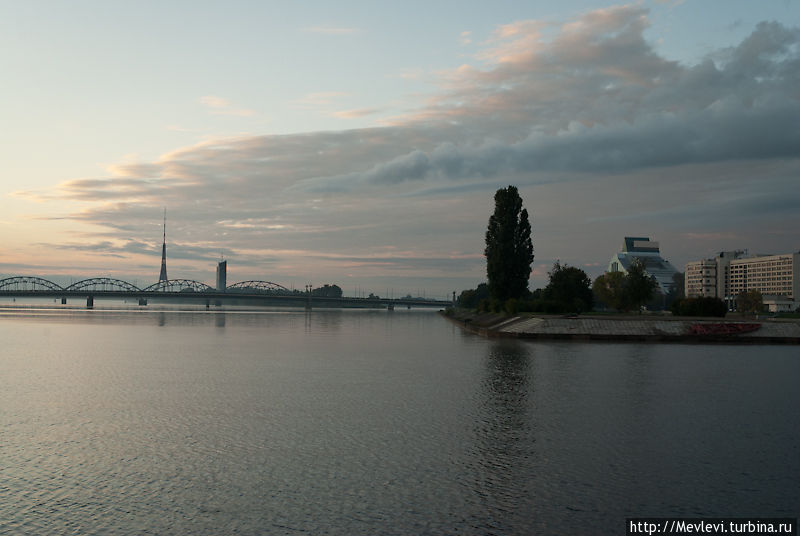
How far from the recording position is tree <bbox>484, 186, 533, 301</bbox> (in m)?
86.0

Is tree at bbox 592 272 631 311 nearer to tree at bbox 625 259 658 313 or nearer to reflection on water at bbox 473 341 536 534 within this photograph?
tree at bbox 625 259 658 313

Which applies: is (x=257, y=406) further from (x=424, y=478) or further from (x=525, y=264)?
(x=525, y=264)

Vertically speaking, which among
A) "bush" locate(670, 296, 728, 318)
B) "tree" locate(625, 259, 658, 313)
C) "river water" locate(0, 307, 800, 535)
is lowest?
"river water" locate(0, 307, 800, 535)

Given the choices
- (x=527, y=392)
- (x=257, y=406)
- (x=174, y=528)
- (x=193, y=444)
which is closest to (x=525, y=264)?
(x=527, y=392)

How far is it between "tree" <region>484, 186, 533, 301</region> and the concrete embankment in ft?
45.5

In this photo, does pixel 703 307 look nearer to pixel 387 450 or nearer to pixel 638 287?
pixel 638 287

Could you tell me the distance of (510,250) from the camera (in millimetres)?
85688

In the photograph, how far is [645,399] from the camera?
26.0 metres

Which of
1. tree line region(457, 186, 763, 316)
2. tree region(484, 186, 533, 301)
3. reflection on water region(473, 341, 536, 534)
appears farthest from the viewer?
tree region(484, 186, 533, 301)

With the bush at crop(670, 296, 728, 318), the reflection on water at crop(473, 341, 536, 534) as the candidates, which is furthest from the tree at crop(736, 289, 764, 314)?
the reflection on water at crop(473, 341, 536, 534)

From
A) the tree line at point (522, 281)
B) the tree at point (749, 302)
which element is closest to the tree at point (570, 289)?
the tree line at point (522, 281)

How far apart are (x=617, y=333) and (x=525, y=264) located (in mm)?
22523

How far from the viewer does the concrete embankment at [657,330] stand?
212 feet

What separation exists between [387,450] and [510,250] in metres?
70.7
